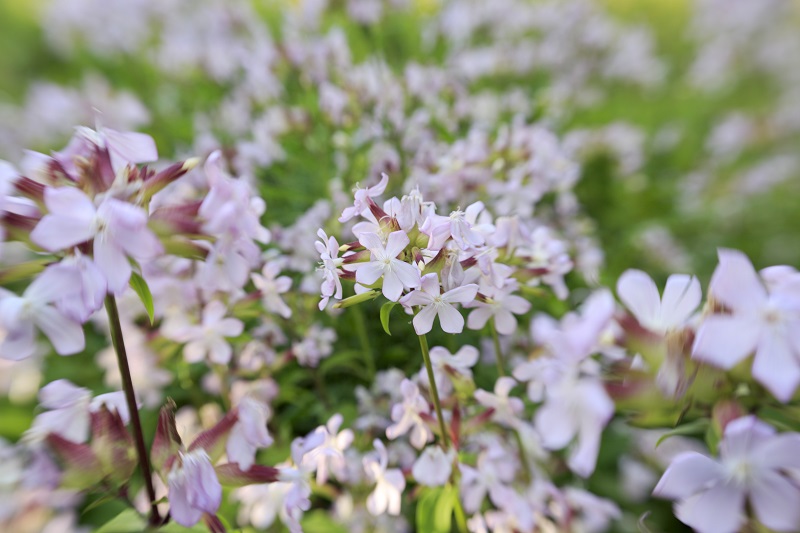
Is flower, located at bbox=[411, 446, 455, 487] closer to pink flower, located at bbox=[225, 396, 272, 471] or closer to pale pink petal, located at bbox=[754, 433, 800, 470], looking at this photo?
pink flower, located at bbox=[225, 396, 272, 471]

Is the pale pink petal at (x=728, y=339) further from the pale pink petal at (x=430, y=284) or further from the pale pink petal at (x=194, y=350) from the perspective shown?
the pale pink petal at (x=194, y=350)

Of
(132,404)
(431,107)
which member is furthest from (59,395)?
(431,107)

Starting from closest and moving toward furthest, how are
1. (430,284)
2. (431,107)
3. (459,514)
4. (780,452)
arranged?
(780,452)
(430,284)
(459,514)
(431,107)

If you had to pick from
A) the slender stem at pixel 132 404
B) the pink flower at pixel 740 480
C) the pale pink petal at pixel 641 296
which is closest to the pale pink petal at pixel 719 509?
the pink flower at pixel 740 480

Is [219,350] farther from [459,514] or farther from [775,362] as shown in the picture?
[775,362]

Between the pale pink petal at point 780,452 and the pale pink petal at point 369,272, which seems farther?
the pale pink petal at point 369,272

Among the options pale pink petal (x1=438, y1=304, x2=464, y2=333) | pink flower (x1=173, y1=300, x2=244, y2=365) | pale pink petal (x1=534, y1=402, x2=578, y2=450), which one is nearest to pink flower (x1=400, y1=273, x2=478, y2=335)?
pale pink petal (x1=438, y1=304, x2=464, y2=333)

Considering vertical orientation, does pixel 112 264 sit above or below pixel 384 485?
above
